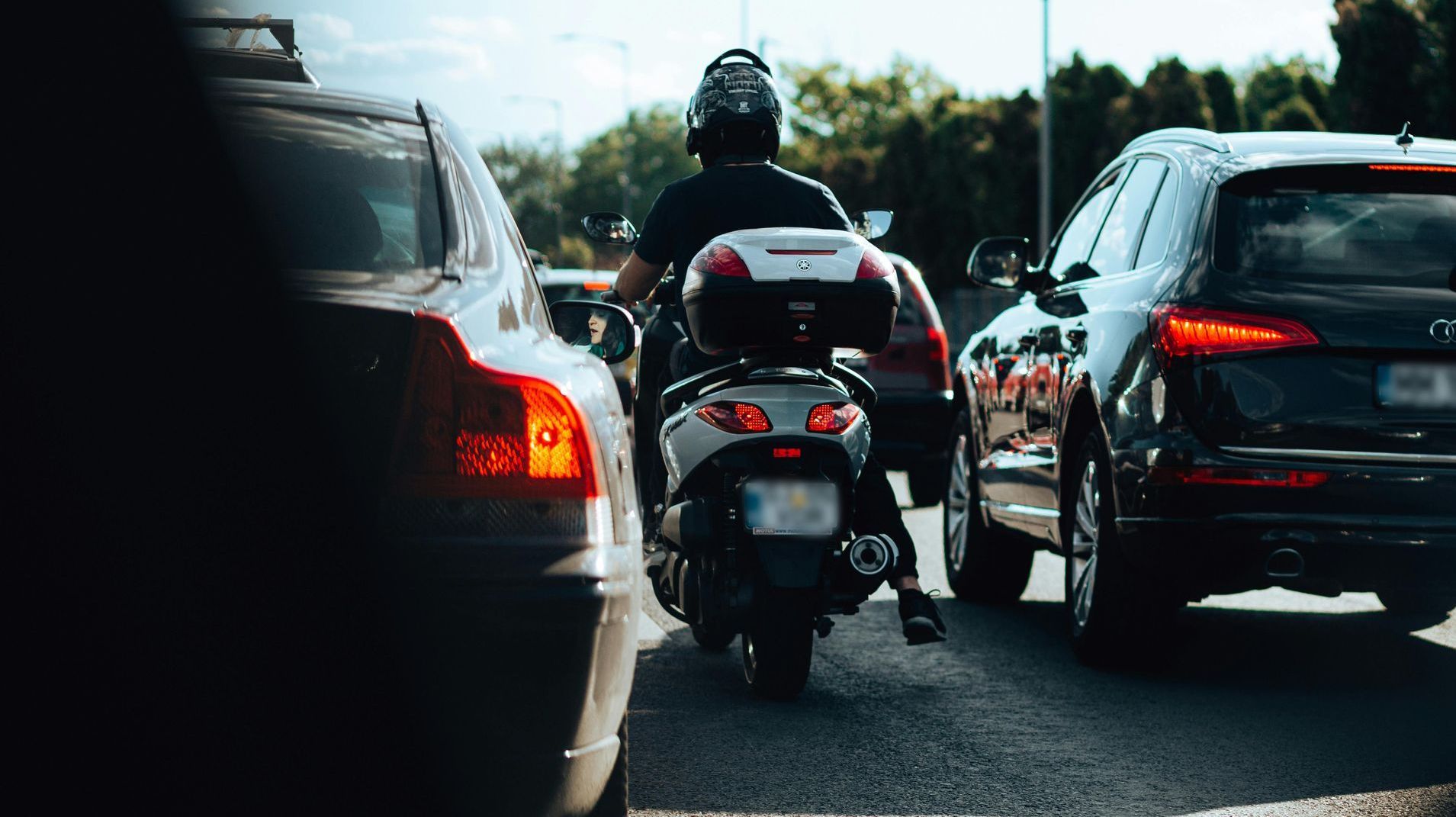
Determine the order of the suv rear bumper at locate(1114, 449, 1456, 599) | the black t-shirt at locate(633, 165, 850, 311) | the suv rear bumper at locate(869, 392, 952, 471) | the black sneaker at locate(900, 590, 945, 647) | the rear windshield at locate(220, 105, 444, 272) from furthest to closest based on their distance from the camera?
the suv rear bumper at locate(869, 392, 952, 471)
the black t-shirt at locate(633, 165, 850, 311)
the suv rear bumper at locate(1114, 449, 1456, 599)
the black sneaker at locate(900, 590, 945, 647)
the rear windshield at locate(220, 105, 444, 272)

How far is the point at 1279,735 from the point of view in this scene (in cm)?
557

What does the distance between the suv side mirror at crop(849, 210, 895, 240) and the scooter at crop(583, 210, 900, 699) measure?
3.03 feet

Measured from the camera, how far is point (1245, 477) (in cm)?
580

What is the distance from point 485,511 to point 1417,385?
3.49 meters


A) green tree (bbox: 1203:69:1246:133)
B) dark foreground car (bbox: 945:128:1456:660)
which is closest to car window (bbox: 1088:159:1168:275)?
dark foreground car (bbox: 945:128:1456:660)

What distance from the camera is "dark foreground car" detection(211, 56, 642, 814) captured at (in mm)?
3145

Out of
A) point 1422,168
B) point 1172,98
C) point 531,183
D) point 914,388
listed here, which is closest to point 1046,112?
point 1172,98

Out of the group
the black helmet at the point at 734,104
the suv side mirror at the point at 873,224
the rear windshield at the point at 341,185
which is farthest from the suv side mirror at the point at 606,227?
the rear windshield at the point at 341,185

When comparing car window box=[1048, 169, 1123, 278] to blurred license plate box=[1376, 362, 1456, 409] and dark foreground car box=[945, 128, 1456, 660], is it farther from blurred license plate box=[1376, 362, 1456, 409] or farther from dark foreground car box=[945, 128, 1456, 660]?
blurred license plate box=[1376, 362, 1456, 409]

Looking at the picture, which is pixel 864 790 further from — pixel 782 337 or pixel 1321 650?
pixel 1321 650

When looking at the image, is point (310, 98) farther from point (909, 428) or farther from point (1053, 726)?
point (909, 428)

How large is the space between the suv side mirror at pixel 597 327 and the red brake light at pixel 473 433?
151 cm

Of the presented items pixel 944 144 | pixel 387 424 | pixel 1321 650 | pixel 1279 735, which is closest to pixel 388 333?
pixel 387 424

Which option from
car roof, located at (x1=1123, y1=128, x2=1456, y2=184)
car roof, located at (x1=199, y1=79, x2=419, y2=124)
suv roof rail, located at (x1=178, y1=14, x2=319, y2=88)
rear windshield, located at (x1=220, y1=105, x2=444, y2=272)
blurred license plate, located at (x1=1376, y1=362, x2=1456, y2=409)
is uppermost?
suv roof rail, located at (x1=178, y1=14, x2=319, y2=88)
